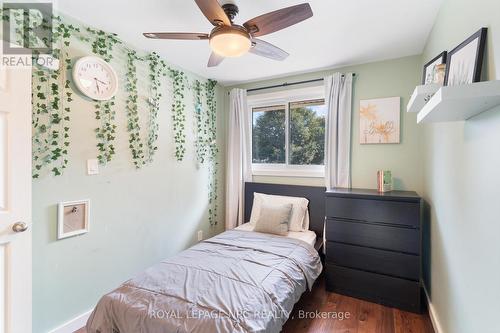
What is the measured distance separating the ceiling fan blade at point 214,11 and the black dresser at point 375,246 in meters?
1.80

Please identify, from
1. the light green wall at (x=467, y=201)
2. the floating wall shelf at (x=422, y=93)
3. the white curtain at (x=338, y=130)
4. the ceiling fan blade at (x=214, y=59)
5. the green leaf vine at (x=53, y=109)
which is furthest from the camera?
the white curtain at (x=338, y=130)

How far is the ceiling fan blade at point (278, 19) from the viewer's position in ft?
4.47

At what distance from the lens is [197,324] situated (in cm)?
132

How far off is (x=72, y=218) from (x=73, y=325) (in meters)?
0.84

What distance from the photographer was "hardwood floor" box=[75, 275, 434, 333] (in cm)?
196

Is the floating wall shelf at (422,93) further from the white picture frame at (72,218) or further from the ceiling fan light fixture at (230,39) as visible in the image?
the white picture frame at (72,218)

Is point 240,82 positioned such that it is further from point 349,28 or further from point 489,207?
point 489,207

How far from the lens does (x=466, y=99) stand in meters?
0.88

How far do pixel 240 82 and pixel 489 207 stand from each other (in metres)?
3.02

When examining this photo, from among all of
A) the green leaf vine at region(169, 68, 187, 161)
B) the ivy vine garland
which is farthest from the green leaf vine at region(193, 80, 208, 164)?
the green leaf vine at region(169, 68, 187, 161)

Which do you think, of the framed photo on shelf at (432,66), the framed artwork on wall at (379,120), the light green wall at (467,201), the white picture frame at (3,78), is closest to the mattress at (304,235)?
the light green wall at (467,201)

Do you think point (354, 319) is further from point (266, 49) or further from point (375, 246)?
point (266, 49)

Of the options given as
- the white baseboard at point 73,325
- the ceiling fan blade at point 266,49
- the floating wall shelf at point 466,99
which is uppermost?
the ceiling fan blade at point 266,49

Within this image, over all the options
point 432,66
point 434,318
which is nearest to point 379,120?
point 432,66
